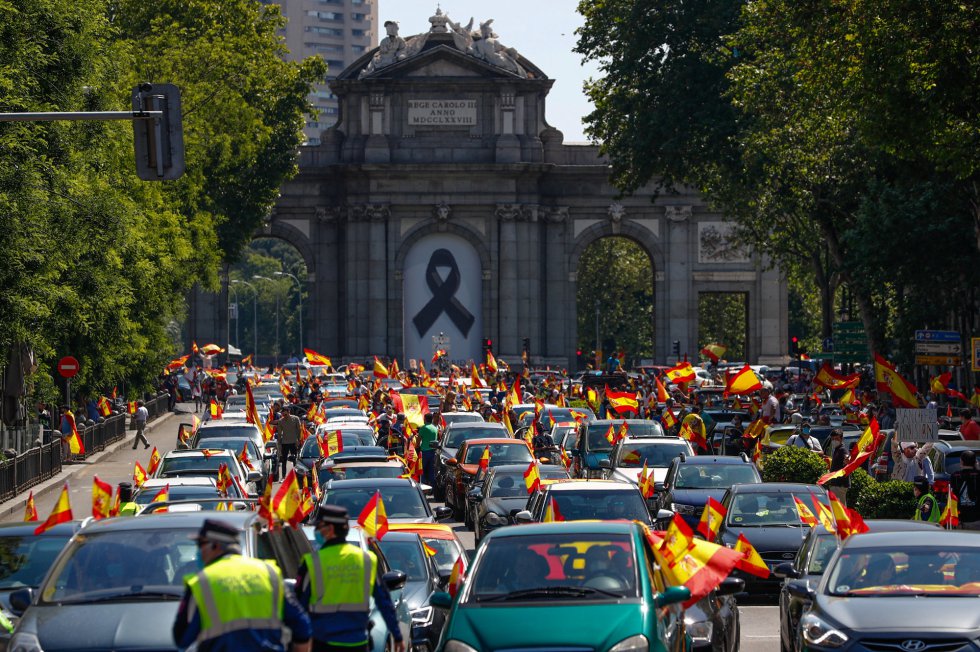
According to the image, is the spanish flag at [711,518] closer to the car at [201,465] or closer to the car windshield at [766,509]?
the car windshield at [766,509]

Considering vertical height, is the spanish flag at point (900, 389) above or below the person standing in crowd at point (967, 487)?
above

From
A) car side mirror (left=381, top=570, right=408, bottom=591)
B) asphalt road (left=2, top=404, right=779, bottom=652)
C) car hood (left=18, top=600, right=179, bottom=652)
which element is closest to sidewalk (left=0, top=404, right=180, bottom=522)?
asphalt road (left=2, top=404, right=779, bottom=652)

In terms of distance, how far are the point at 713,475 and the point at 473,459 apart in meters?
6.49

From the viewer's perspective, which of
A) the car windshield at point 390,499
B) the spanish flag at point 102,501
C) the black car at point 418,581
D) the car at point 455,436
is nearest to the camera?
the black car at point 418,581

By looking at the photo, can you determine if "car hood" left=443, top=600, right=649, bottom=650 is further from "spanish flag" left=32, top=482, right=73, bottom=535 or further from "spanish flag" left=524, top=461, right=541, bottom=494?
"spanish flag" left=524, top=461, right=541, bottom=494

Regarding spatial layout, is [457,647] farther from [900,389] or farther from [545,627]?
[900,389]

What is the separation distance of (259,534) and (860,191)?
115 ft

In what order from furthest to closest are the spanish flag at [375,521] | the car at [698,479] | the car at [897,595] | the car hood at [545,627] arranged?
the car at [698,479], the spanish flag at [375,521], the car at [897,595], the car hood at [545,627]

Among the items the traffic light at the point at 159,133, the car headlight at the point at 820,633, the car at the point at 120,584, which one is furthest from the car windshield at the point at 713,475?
the car at the point at 120,584

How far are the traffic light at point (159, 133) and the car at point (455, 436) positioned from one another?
47.6ft

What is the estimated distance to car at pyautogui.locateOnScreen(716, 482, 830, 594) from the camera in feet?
70.7

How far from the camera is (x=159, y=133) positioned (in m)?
21.2

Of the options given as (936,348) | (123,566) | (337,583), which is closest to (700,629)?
(337,583)

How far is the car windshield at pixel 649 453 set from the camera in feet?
97.2
